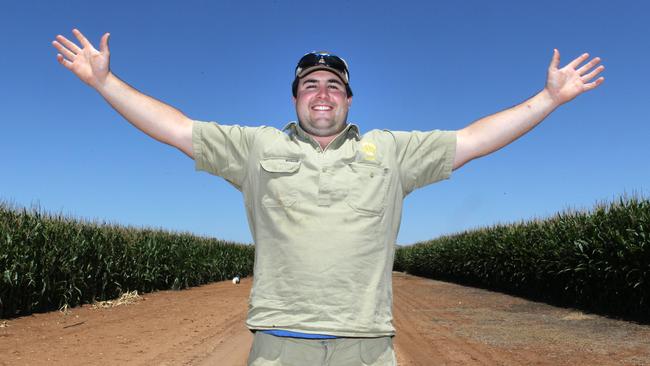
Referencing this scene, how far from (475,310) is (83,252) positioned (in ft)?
33.4

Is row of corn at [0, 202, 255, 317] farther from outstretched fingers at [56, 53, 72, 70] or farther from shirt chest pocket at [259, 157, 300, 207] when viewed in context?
shirt chest pocket at [259, 157, 300, 207]

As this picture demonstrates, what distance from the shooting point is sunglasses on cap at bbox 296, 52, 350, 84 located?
2.52m

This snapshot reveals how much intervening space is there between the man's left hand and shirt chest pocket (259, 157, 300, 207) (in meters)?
1.41

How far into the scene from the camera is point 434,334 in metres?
9.30

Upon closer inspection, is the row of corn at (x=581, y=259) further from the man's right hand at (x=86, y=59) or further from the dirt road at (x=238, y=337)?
the man's right hand at (x=86, y=59)

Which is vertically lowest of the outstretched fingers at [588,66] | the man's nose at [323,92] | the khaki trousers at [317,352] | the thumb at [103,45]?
the khaki trousers at [317,352]

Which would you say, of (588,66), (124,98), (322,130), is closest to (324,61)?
(322,130)

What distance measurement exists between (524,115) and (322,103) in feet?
3.28

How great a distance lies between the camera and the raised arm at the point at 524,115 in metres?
2.54

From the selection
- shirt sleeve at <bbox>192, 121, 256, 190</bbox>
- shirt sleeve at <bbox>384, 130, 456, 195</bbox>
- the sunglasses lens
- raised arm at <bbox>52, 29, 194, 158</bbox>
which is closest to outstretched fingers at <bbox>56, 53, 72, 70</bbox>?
raised arm at <bbox>52, 29, 194, 158</bbox>

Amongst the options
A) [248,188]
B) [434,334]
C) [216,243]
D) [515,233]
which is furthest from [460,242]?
[248,188]

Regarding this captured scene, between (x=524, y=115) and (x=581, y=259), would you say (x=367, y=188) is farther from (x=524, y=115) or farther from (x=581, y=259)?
(x=581, y=259)

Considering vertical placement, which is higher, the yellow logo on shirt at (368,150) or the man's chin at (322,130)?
the man's chin at (322,130)

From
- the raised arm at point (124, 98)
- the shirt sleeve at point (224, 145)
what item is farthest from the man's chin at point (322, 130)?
the raised arm at point (124, 98)
